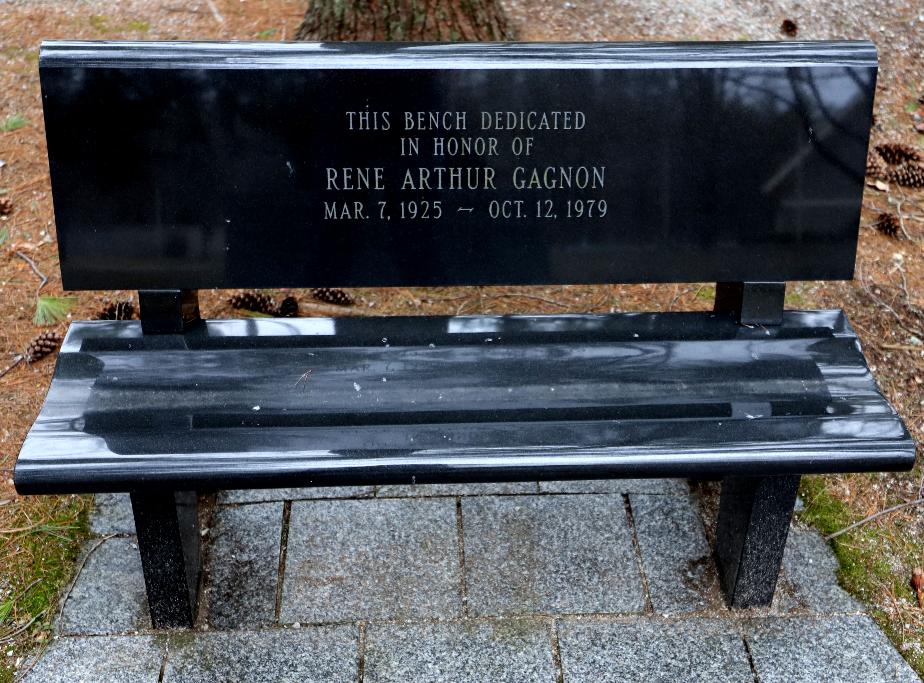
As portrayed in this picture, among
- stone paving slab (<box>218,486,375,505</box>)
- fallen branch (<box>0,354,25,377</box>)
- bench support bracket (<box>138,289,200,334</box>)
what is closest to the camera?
bench support bracket (<box>138,289,200,334</box>)

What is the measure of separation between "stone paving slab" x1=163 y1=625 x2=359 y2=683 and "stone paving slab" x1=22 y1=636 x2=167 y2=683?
0.18 ft

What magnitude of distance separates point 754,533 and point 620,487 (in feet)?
1.99

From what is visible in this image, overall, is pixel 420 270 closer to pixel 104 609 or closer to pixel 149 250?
pixel 149 250

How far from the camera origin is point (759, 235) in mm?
2936

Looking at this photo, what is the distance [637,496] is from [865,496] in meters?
0.77

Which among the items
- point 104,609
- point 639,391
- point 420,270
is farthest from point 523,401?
point 104,609

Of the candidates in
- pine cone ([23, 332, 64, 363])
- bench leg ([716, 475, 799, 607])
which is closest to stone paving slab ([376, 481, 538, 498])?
bench leg ([716, 475, 799, 607])

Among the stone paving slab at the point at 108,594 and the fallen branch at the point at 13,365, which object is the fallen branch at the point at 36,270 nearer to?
the fallen branch at the point at 13,365

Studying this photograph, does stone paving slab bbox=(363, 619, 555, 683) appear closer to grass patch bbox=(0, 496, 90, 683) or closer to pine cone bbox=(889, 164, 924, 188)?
grass patch bbox=(0, 496, 90, 683)

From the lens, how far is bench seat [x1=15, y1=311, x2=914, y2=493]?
2.45 metres

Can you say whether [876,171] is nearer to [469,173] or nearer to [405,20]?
[405,20]

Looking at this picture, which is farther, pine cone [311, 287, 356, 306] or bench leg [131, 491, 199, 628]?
pine cone [311, 287, 356, 306]

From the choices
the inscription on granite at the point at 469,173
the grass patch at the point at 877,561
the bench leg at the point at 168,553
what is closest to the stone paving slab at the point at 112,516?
the bench leg at the point at 168,553

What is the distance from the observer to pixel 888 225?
180 inches
